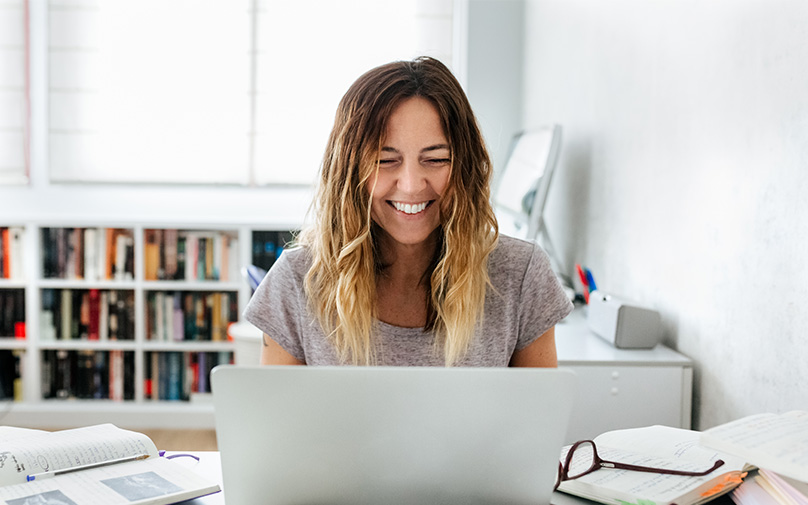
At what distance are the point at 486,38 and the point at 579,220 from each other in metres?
1.51

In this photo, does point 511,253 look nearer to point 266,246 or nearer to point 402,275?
point 402,275

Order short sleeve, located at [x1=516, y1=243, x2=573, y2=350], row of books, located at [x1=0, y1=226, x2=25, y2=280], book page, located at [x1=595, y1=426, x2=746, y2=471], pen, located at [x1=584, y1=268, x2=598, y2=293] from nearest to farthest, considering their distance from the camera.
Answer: book page, located at [x1=595, y1=426, x2=746, y2=471] → short sleeve, located at [x1=516, y1=243, x2=573, y2=350] → pen, located at [x1=584, y1=268, x2=598, y2=293] → row of books, located at [x1=0, y1=226, x2=25, y2=280]

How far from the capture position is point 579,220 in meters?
2.93

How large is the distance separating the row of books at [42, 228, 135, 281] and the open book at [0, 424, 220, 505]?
2.57m

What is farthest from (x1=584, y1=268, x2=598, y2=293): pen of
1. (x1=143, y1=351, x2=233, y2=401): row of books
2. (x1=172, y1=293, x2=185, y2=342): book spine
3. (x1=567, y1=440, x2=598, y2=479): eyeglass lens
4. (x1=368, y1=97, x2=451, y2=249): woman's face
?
(x1=172, y1=293, x2=185, y2=342): book spine

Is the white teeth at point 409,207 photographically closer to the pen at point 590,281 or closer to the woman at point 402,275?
the woman at point 402,275

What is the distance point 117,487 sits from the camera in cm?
99

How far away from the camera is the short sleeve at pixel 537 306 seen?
1437 millimetres

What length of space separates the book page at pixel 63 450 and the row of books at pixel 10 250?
A: 8.94ft

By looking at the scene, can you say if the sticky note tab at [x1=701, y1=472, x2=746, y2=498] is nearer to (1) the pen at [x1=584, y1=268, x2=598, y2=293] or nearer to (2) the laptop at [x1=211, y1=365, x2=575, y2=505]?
(2) the laptop at [x1=211, y1=365, x2=575, y2=505]

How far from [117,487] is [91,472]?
0.26 feet

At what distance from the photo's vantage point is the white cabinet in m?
1.90

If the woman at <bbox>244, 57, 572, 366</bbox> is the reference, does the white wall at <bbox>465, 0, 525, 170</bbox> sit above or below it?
above

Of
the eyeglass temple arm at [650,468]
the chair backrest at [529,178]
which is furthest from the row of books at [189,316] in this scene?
the eyeglass temple arm at [650,468]
